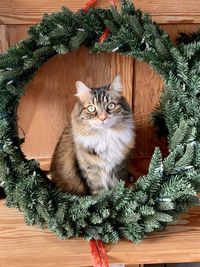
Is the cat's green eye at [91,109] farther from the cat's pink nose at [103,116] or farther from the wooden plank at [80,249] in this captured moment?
the wooden plank at [80,249]

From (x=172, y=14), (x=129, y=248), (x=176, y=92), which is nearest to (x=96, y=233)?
(x=129, y=248)

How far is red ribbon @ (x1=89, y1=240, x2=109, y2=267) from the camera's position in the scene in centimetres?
89

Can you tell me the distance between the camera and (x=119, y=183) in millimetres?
921

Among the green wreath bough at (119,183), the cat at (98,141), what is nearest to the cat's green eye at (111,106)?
the cat at (98,141)

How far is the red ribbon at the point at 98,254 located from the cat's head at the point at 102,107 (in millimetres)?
290

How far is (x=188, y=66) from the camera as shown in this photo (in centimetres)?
96

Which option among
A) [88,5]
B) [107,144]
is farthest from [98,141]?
[88,5]

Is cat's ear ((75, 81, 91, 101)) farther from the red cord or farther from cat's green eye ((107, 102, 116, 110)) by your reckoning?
the red cord

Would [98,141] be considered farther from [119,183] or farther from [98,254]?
[98,254]

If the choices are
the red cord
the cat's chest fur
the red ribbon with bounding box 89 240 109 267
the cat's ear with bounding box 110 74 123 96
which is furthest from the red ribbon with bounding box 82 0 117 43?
the red ribbon with bounding box 89 240 109 267

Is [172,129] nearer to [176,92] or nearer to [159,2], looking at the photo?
[176,92]

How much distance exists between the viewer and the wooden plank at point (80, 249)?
90 cm

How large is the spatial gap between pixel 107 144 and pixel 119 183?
139mm

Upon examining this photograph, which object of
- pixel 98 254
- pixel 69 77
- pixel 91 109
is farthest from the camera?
pixel 69 77
